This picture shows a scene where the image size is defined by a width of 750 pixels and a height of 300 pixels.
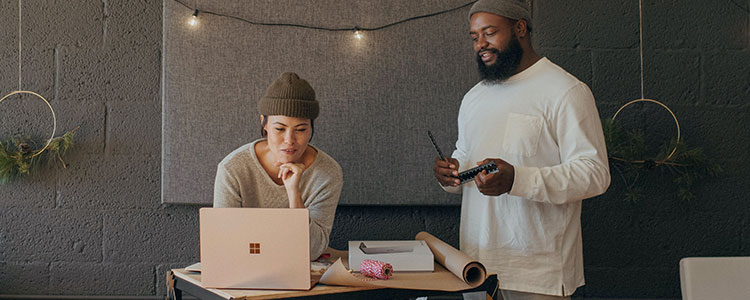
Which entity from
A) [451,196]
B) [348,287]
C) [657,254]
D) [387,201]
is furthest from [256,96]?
[657,254]

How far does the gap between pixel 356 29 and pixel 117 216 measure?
1.33 meters

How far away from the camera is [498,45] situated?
213cm

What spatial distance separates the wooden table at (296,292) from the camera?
1.56 metres

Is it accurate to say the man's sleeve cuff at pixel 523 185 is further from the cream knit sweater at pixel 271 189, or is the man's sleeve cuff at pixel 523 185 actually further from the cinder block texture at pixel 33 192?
the cinder block texture at pixel 33 192

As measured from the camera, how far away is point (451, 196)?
8.77 ft

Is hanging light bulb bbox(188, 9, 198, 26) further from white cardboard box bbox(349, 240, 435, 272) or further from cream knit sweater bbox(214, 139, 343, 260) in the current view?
white cardboard box bbox(349, 240, 435, 272)

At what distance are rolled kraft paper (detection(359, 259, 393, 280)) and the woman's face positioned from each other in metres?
0.48

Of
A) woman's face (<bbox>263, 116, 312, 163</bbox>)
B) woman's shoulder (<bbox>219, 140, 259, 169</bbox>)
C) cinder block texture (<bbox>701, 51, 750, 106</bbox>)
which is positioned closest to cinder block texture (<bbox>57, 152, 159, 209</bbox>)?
woman's shoulder (<bbox>219, 140, 259, 169</bbox>)

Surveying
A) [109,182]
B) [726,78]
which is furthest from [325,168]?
[726,78]

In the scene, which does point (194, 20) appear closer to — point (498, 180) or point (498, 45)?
point (498, 45)

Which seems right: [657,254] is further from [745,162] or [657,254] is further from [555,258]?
[555,258]

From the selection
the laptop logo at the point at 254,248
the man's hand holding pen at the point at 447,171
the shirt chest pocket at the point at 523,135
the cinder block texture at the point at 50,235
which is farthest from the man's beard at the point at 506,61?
the cinder block texture at the point at 50,235

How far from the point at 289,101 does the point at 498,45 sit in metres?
0.75

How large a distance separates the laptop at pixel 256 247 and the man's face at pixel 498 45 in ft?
3.12
